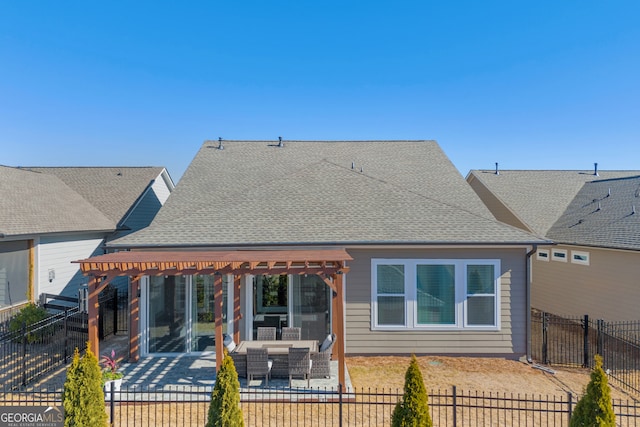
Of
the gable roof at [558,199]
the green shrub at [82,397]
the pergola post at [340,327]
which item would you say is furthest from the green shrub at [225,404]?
the gable roof at [558,199]

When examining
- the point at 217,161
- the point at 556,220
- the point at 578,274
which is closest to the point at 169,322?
the point at 217,161

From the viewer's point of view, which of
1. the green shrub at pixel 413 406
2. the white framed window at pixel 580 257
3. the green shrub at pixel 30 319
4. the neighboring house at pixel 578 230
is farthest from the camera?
the white framed window at pixel 580 257

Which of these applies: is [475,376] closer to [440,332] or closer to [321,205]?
[440,332]

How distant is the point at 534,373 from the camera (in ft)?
27.2

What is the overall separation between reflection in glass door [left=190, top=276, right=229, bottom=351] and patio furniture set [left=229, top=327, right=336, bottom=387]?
162 centimetres

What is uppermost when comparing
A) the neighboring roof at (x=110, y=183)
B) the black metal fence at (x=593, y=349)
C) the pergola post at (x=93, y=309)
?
the neighboring roof at (x=110, y=183)

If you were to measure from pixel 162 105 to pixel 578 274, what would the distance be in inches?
949

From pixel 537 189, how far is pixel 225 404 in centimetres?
1838

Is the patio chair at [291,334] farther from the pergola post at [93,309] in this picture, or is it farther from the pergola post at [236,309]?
the pergola post at [93,309]

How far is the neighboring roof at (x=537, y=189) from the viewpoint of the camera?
50.3ft

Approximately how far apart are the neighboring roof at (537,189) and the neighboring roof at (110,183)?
19159mm

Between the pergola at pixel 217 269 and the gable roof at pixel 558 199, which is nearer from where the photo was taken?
the pergola at pixel 217 269

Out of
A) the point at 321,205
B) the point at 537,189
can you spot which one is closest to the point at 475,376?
the point at 321,205

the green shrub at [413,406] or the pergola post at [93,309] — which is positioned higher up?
the pergola post at [93,309]
